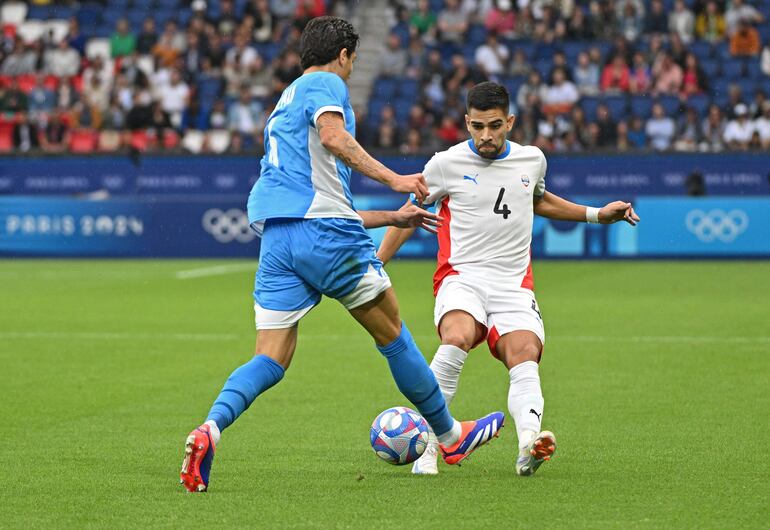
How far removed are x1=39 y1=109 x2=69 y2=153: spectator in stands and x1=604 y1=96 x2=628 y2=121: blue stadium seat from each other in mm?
9995

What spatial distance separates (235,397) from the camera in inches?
233

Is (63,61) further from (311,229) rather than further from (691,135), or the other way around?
(311,229)

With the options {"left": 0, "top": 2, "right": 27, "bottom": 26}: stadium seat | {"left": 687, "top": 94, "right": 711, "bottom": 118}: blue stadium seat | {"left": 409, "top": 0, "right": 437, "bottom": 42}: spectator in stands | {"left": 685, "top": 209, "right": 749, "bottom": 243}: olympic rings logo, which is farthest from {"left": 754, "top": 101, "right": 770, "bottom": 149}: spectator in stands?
{"left": 0, "top": 2, "right": 27, "bottom": 26}: stadium seat

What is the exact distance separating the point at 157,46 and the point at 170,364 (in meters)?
18.2

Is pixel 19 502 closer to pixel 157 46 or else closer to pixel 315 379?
pixel 315 379

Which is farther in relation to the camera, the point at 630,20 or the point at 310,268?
the point at 630,20

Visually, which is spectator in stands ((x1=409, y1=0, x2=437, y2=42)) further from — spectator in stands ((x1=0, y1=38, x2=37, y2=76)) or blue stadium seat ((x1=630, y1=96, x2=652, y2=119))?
spectator in stands ((x1=0, y1=38, x2=37, y2=76))

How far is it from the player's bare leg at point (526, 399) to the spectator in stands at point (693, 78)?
1950 centimetres

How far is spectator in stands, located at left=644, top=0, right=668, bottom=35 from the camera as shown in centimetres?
2628

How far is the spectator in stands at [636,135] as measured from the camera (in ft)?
79.7

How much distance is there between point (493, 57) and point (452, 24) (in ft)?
5.28

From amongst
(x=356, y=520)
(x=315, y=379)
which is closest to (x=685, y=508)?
(x=356, y=520)

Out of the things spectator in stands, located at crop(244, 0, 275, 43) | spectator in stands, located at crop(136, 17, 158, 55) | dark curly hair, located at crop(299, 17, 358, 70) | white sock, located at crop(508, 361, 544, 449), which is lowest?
spectator in stands, located at crop(136, 17, 158, 55)

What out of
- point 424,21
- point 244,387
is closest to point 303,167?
point 244,387
